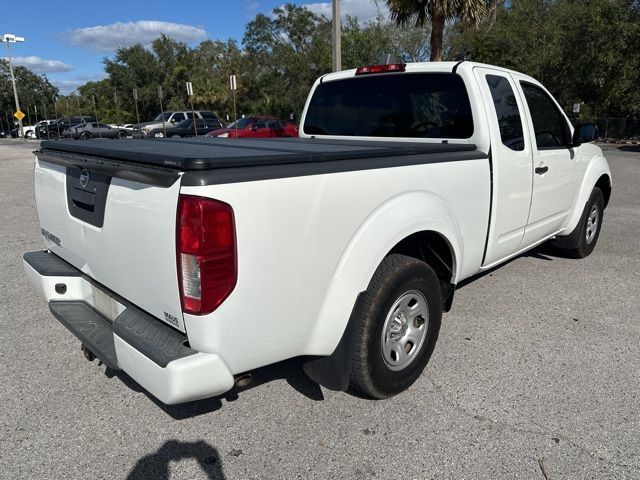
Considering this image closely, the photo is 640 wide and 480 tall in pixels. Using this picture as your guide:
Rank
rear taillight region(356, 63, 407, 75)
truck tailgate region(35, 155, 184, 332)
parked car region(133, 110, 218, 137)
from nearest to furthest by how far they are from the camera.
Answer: truck tailgate region(35, 155, 184, 332) < rear taillight region(356, 63, 407, 75) < parked car region(133, 110, 218, 137)

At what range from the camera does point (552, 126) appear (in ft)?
14.6

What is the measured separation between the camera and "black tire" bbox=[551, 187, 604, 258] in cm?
527

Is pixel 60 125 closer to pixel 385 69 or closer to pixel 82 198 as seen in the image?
pixel 385 69

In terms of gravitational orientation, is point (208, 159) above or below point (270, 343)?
above

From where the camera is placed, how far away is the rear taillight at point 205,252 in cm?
188

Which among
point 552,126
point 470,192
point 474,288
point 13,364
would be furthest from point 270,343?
point 552,126

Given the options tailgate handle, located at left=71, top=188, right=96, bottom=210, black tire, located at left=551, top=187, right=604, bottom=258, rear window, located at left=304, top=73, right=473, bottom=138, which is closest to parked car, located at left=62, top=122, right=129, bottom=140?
rear window, located at left=304, top=73, right=473, bottom=138

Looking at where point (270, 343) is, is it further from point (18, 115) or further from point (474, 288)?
point (18, 115)

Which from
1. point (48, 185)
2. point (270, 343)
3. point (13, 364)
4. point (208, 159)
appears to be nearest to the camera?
point (208, 159)

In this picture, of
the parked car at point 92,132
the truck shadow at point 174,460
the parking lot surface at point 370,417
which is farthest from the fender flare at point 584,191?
the parked car at point 92,132

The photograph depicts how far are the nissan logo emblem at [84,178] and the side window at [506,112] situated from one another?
8.91 feet

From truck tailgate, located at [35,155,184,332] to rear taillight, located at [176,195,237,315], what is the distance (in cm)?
6

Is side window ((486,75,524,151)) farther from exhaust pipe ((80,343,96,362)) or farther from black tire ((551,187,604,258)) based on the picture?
exhaust pipe ((80,343,96,362))

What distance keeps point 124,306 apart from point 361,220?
124 centimetres
